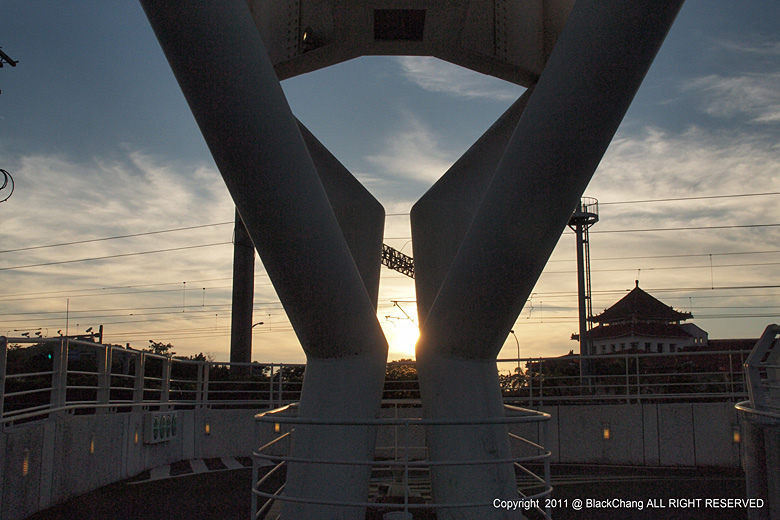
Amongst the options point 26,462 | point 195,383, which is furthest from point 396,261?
point 26,462

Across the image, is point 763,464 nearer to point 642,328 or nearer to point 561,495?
point 561,495

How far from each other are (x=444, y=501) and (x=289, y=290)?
2387mm

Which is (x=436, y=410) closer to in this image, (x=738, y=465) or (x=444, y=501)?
(x=444, y=501)

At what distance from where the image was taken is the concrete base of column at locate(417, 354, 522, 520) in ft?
19.7

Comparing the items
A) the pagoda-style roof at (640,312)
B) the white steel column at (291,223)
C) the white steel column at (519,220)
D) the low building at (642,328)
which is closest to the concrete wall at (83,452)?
the white steel column at (291,223)

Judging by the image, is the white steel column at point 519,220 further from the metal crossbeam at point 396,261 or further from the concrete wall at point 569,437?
the metal crossbeam at point 396,261

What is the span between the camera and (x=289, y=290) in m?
5.95

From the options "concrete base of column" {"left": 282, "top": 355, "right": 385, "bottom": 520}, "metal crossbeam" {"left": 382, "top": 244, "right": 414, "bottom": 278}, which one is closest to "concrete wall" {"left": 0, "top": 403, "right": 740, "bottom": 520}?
"concrete base of column" {"left": 282, "top": 355, "right": 385, "bottom": 520}

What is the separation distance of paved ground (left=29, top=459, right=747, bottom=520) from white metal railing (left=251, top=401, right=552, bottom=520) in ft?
1.33

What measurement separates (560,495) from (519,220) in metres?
4.94

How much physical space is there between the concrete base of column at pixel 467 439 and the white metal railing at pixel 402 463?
119mm

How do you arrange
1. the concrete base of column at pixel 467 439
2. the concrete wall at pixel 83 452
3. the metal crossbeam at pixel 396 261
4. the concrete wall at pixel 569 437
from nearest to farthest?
1. the concrete base of column at pixel 467 439
2. the concrete wall at pixel 83 452
3. the concrete wall at pixel 569 437
4. the metal crossbeam at pixel 396 261

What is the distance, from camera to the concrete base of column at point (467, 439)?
6016 mm

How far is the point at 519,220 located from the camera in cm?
545
